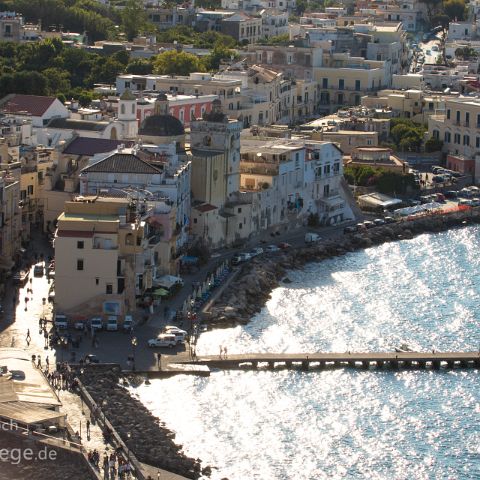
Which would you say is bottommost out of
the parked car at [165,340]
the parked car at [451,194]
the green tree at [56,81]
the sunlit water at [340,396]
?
the sunlit water at [340,396]

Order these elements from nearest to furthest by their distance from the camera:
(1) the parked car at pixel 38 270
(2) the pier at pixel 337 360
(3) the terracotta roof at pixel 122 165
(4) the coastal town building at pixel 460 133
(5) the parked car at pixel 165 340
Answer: (2) the pier at pixel 337 360
(5) the parked car at pixel 165 340
(1) the parked car at pixel 38 270
(3) the terracotta roof at pixel 122 165
(4) the coastal town building at pixel 460 133

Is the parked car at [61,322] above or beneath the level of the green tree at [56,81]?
beneath

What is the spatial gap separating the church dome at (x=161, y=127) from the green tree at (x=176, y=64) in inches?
975

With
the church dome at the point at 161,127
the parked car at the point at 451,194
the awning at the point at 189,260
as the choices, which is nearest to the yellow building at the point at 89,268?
the awning at the point at 189,260

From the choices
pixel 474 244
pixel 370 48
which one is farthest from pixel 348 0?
pixel 474 244

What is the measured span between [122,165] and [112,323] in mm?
6603

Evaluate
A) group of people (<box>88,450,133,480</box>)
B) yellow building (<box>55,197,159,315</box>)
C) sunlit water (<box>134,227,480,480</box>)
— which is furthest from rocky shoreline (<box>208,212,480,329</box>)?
group of people (<box>88,450,133,480</box>)

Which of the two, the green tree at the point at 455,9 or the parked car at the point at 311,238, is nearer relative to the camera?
the parked car at the point at 311,238

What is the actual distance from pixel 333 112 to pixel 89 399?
44.0 meters

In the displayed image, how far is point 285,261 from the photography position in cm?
5294

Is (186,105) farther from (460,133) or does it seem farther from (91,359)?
(91,359)

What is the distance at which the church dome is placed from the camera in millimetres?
52719

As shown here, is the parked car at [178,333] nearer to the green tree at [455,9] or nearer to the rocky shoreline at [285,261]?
the rocky shoreline at [285,261]

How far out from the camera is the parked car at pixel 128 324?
42750 mm
